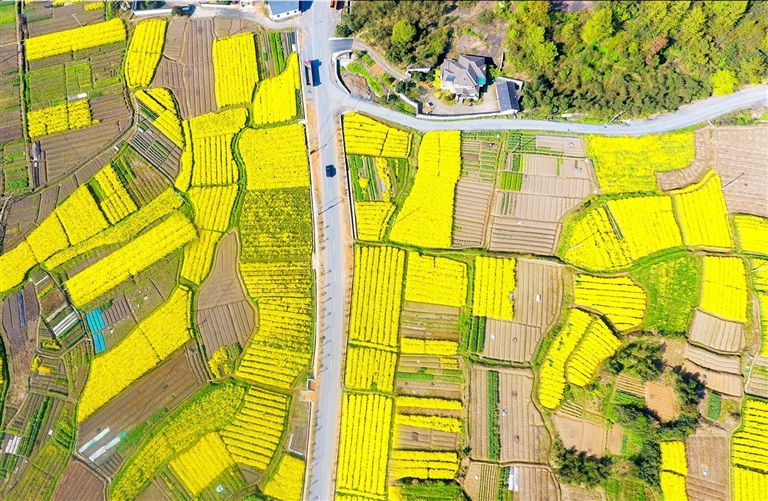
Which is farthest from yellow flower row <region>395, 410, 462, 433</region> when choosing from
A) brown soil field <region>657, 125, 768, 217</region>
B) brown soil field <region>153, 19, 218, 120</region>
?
brown soil field <region>153, 19, 218, 120</region>

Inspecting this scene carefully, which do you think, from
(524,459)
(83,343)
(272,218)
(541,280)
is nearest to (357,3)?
(272,218)

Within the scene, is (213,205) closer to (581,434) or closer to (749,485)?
(581,434)

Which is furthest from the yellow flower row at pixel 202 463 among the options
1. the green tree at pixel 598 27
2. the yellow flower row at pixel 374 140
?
the green tree at pixel 598 27

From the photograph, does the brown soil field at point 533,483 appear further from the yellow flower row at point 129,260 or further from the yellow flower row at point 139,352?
the yellow flower row at point 129,260

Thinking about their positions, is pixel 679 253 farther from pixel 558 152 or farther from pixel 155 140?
pixel 155 140

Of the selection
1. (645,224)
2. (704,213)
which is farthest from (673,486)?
(704,213)
